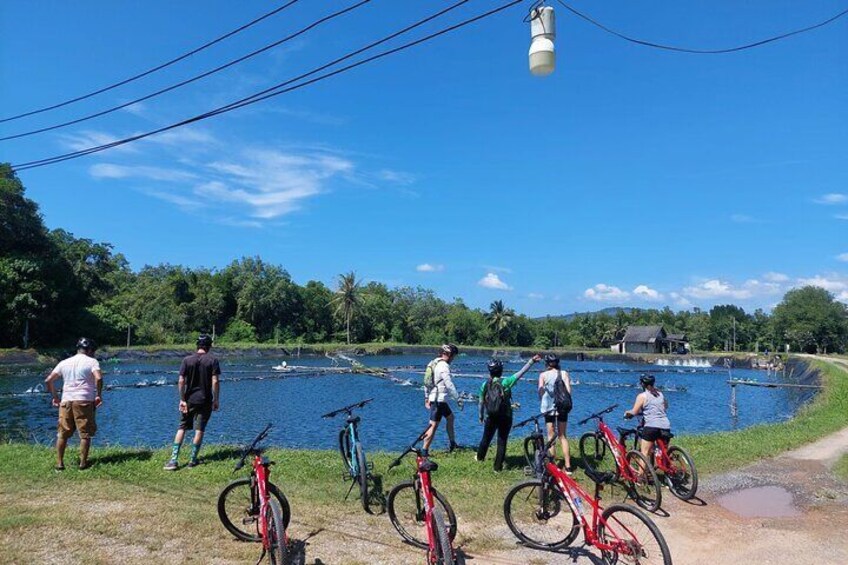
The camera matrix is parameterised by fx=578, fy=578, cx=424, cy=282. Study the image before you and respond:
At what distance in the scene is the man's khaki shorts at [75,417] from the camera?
362 inches

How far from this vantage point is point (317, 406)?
105 ft

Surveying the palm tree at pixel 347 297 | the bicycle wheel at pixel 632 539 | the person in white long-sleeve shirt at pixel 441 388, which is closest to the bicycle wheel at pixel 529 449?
the person in white long-sleeve shirt at pixel 441 388

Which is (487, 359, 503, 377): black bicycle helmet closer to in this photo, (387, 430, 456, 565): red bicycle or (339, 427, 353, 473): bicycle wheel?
(339, 427, 353, 473): bicycle wheel

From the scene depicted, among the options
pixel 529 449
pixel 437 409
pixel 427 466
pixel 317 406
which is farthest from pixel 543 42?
pixel 317 406

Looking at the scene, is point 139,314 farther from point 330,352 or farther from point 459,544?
point 459,544

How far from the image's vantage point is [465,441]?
19391mm

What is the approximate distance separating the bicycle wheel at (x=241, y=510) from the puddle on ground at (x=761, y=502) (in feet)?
20.8

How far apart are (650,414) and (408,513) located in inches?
162

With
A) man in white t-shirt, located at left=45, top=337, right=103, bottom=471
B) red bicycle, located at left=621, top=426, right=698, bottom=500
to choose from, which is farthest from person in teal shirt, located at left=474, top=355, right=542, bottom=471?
man in white t-shirt, located at left=45, top=337, right=103, bottom=471

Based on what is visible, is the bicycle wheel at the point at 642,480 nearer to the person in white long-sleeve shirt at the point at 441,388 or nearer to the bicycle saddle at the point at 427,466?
the person in white long-sleeve shirt at the point at 441,388

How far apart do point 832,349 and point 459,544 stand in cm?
11797

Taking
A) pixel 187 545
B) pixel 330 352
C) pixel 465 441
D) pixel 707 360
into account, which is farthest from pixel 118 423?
pixel 707 360

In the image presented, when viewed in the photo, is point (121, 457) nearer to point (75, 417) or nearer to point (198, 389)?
point (75, 417)

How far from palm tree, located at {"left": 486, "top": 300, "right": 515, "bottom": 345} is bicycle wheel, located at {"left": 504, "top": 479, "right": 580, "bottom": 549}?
340ft
